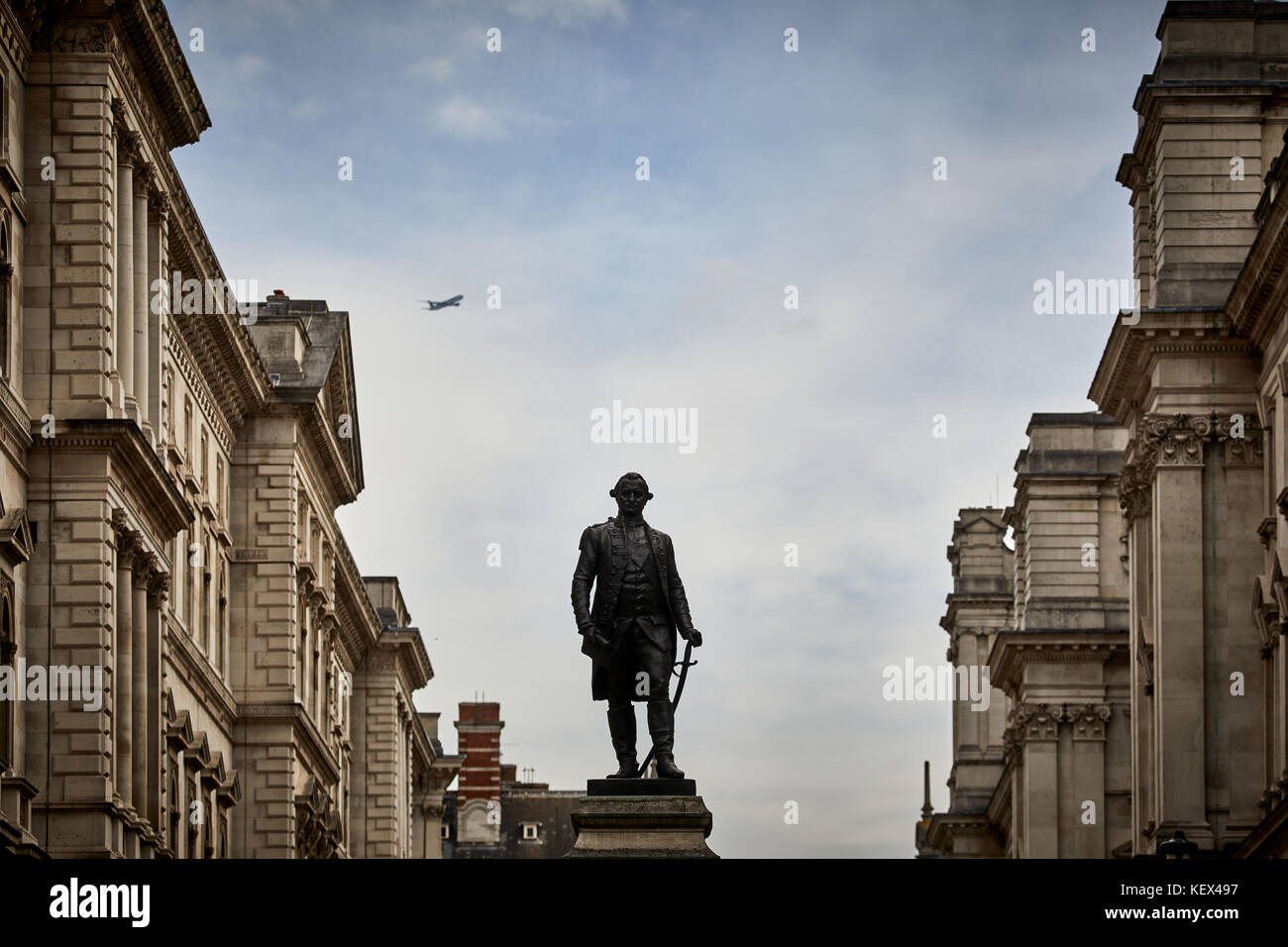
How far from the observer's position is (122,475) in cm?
4575

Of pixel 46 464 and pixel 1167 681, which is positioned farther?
pixel 1167 681

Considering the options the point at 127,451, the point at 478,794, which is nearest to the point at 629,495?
the point at 127,451

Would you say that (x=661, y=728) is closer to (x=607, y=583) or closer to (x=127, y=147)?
(x=607, y=583)

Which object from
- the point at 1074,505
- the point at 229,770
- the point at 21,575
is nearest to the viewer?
the point at 21,575

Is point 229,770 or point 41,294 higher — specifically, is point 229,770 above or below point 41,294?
below

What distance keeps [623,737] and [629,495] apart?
107 inches

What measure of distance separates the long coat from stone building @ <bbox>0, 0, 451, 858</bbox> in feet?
34.2

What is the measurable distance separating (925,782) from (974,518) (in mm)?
49898

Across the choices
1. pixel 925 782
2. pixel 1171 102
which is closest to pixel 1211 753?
pixel 1171 102

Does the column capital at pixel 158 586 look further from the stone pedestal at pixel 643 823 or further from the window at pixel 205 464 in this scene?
the stone pedestal at pixel 643 823

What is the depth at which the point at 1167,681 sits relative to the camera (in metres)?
59.3

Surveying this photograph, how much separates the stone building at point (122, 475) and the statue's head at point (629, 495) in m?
10.9

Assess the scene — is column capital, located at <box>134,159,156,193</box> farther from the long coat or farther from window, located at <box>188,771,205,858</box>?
the long coat
